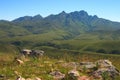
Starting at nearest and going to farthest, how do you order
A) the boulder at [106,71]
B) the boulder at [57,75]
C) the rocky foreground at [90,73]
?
the rocky foreground at [90,73], the boulder at [57,75], the boulder at [106,71]

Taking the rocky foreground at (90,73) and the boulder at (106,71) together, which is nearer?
the rocky foreground at (90,73)

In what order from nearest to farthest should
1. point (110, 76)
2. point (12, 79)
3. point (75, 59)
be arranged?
point (12, 79) → point (110, 76) → point (75, 59)

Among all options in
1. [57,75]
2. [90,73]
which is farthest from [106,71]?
[57,75]

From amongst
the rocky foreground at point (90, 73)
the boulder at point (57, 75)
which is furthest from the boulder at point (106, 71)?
the boulder at point (57, 75)

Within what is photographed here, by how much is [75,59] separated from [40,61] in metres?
4.04

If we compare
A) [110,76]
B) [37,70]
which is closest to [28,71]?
[37,70]

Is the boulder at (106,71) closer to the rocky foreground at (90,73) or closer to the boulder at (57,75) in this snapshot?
the rocky foreground at (90,73)

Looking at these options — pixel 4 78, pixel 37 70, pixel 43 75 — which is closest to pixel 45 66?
pixel 37 70

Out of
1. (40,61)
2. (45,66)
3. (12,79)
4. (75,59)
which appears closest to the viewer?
(12,79)

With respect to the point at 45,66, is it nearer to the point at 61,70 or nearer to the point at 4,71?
the point at 61,70

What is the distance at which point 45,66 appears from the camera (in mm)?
23031

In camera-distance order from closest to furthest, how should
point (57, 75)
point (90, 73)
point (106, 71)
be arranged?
1. point (57, 75)
2. point (106, 71)
3. point (90, 73)

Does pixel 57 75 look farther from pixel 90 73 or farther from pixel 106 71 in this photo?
pixel 106 71

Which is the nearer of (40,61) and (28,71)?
(28,71)
